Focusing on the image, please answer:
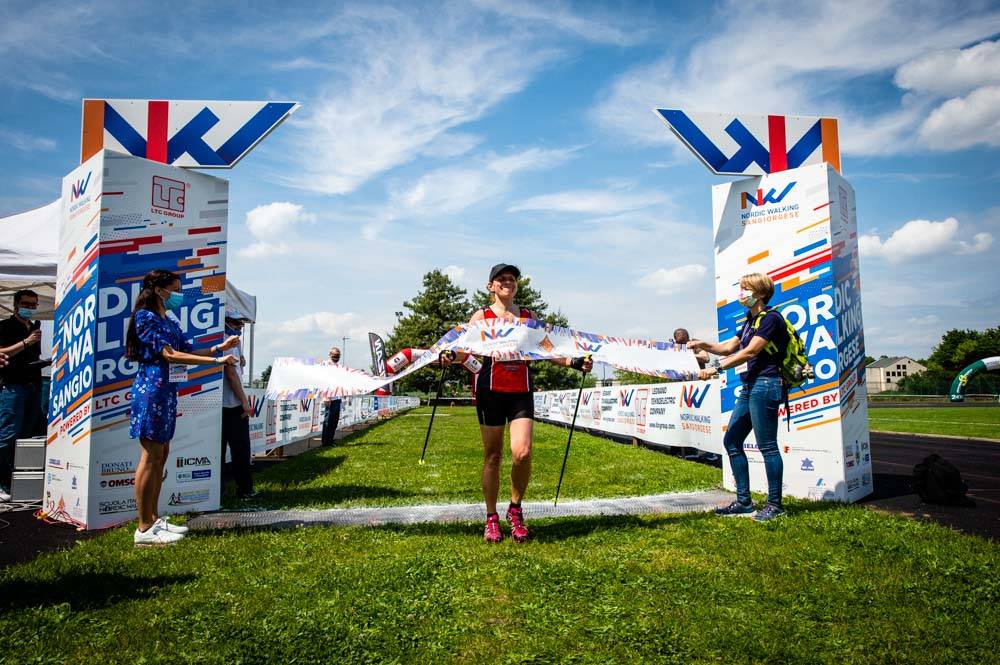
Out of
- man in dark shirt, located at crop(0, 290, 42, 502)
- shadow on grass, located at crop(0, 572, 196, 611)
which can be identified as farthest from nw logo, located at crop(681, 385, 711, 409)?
man in dark shirt, located at crop(0, 290, 42, 502)

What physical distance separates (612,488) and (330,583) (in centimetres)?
448

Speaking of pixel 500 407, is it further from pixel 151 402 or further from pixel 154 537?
pixel 154 537

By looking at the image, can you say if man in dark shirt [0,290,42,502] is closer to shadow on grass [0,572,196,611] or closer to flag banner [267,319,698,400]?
flag banner [267,319,698,400]

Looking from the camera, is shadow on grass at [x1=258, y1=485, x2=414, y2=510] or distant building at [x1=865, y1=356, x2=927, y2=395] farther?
distant building at [x1=865, y1=356, x2=927, y2=395]

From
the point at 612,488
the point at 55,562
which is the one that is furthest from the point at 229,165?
the point at 612,488

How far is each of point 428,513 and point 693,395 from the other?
718 centimetres

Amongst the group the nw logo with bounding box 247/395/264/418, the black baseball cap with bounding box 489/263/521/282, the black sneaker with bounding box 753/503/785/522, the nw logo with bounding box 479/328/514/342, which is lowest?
the black sneaker with bounding box 753/503/785/522

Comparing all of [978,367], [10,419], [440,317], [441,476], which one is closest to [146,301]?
[10,419]

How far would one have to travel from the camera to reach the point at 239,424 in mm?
7223

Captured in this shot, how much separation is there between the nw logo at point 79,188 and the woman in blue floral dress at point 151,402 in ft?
6.39

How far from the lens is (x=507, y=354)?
192 inches

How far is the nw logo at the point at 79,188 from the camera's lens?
19.4 feet

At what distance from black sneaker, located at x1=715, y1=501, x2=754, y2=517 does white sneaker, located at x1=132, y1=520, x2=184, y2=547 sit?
4446mm

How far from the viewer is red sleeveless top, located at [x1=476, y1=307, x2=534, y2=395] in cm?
479
